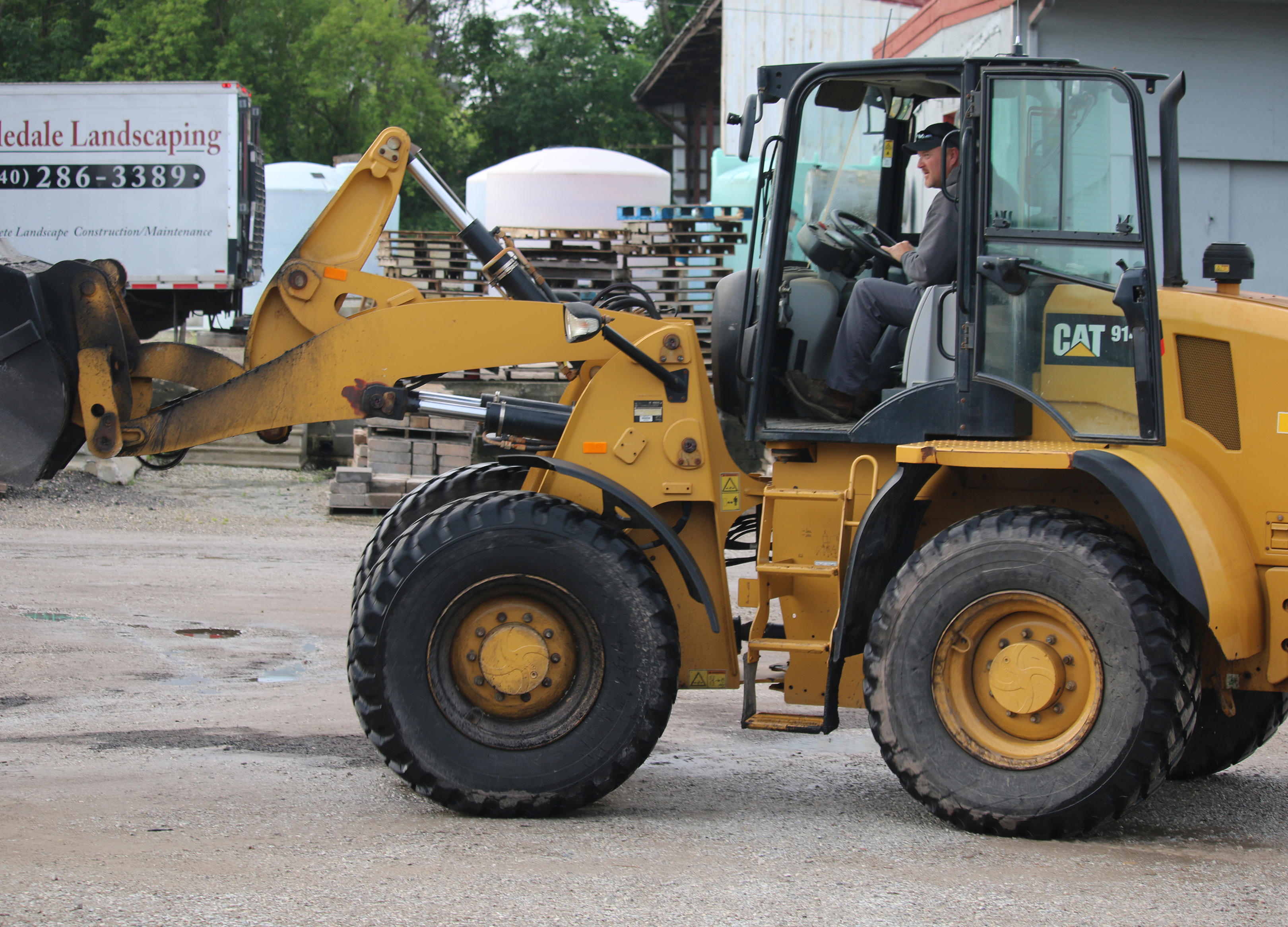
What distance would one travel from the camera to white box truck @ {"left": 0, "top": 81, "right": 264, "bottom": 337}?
17828 millimetres

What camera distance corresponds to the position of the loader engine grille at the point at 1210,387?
455 centimetres

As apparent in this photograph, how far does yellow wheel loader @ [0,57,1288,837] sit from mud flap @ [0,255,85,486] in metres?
0.01

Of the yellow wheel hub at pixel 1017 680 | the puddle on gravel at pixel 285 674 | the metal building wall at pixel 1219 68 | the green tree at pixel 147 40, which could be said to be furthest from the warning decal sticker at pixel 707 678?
the green tree at pixel 147 40

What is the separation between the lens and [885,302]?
507cm

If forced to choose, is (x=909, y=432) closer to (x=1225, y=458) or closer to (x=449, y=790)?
(x=1225, y=458)

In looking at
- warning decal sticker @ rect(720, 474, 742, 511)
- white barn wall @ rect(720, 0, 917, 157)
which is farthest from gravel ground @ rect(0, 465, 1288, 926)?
white barn wall @ rect(720, 0, 917, 157)

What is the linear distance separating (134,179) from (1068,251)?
630 inches

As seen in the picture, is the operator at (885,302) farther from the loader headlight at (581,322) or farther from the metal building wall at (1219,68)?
the metal building wall at (1219,68)

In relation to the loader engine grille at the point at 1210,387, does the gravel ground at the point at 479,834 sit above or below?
→ below

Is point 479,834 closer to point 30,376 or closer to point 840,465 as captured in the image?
point 840,465

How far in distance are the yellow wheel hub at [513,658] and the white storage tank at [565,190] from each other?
1757 cm

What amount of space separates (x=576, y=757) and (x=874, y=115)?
2.93 m

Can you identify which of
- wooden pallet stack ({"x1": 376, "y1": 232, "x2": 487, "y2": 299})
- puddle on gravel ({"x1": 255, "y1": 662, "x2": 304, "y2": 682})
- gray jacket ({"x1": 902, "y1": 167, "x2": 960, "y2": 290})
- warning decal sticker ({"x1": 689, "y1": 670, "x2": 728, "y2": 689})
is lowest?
puddle on gravel ({"x1": 255, "y1": 662, "x2": 304, "y2": 682})

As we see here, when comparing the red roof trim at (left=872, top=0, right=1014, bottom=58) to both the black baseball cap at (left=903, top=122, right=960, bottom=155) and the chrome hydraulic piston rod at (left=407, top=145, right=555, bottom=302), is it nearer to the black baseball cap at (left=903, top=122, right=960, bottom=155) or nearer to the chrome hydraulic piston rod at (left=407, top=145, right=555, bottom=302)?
the black baseball cap at (left=903, top=122, right=960, bottom=155)
